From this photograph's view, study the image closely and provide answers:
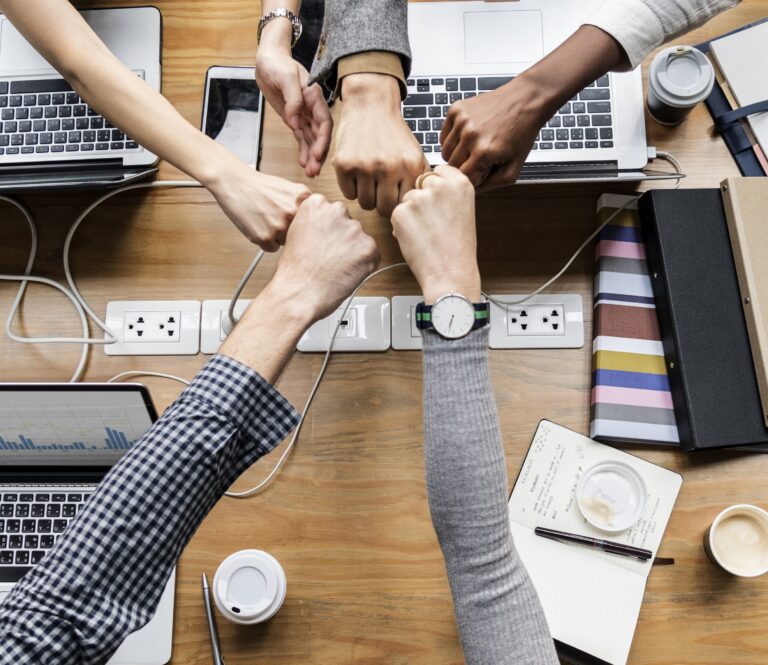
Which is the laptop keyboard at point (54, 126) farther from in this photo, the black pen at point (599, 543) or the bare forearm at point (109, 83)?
the black pen at point (599, 543)

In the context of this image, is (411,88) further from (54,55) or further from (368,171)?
(54,55)

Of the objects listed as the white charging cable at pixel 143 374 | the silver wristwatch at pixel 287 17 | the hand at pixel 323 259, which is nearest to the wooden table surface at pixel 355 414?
the white charging cable at pixel 143 374

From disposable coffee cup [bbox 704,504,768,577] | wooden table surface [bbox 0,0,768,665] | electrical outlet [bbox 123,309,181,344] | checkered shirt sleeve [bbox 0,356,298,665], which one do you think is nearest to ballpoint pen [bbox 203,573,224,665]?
wooden table surface [bbox 0,0,768,665]

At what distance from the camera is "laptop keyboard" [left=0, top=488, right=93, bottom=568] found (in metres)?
0.92

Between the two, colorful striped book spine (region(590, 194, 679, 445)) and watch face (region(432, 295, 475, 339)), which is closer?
watch face (region(432, 295, 475, 339))

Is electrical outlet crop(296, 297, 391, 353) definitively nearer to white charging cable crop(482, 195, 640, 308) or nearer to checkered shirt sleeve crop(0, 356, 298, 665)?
white charging cable crop(482, 195, 640, 308)

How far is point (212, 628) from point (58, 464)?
302mm

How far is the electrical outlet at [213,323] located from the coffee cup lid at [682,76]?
0.67 meters

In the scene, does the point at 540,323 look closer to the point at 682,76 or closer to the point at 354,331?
the point at 354,331

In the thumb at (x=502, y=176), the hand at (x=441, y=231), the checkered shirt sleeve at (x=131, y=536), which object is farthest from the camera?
the thumb at (x=502, y=176)

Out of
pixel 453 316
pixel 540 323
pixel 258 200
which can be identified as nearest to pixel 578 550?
pixel 540 323

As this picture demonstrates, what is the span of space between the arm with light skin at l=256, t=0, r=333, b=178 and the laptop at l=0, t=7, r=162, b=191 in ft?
0.64

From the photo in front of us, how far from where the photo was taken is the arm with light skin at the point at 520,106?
83cm

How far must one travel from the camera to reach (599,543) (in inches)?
36.1
